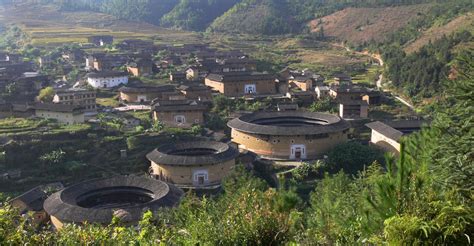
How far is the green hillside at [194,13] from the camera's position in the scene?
11381 cm

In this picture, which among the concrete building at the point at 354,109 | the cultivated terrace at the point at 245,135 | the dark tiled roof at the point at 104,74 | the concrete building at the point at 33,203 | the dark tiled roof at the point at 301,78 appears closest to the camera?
the cultivated terrace at the point at 245,135

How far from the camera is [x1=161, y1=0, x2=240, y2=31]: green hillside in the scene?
113812mm

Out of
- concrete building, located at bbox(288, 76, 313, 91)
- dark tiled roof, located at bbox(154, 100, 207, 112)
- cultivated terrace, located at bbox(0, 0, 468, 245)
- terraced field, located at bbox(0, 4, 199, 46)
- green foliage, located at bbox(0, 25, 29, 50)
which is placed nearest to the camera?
cultivated terrace, located at bbox(0, 0, 468, 245)

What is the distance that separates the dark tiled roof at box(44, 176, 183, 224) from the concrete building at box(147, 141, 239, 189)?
126 inches

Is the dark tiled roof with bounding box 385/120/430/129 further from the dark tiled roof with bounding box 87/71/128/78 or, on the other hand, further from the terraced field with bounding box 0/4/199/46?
the terraced field with bounding box 0/4/199/46

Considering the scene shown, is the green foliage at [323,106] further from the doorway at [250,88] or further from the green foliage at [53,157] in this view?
the green foliage at [53,157]

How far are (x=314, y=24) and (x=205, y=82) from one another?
172 feet

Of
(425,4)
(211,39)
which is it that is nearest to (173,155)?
(211,39)

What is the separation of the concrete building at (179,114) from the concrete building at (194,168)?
339 inches

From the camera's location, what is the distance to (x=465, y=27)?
200 ft

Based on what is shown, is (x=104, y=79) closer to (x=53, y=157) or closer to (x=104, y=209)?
(x=53, y=157)

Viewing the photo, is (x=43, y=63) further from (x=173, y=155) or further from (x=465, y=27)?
(x=465, y=27)

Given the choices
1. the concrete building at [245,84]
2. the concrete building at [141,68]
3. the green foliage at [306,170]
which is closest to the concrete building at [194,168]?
Result: the green foliage at [306,170]

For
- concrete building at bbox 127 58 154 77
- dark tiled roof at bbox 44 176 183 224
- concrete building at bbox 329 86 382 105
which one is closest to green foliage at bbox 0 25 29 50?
concrete building at bbox 127 58 154 77
